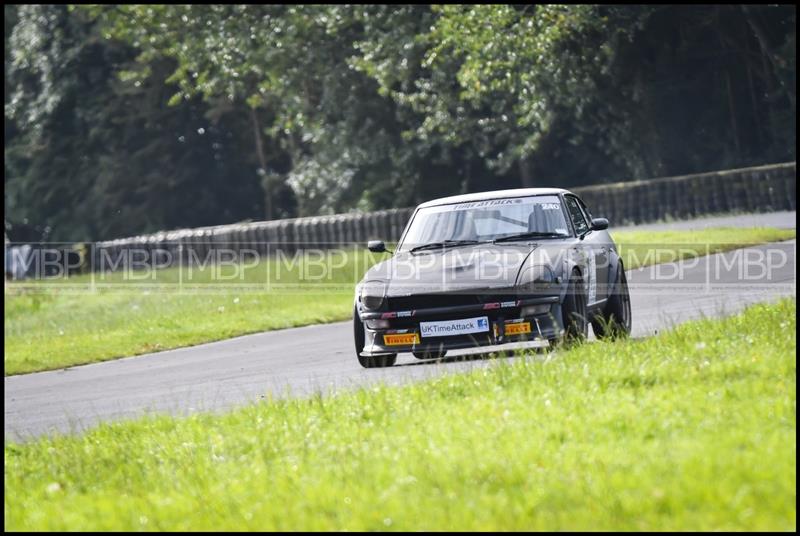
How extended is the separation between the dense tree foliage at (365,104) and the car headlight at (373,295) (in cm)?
2397

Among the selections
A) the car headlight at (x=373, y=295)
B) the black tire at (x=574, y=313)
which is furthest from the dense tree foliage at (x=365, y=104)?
the black tire at (x=574, y=313)

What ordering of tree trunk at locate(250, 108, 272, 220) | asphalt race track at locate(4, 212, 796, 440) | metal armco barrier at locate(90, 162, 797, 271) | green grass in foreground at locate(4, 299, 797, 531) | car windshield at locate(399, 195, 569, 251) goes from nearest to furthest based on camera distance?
1. green grass in foreground at locate(4, 299, 797, 531)
2. asphalt race track at locate(4, 212, 796, 440)
3. car windshield at locate(399, 195, 569, 251)
4. metal armco barrier at locate(90, 162, 797, 271)
5. tree trunk at locate(250, 108, 272, 220)

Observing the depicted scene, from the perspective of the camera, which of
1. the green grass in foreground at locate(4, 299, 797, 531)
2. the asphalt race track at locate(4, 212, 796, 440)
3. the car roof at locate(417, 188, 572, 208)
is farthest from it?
the car roof at locate(417, 188, 572, 208)

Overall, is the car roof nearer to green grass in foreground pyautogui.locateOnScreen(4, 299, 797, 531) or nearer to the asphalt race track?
the asphalt race track

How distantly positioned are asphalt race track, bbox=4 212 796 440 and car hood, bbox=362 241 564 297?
69 centimetres

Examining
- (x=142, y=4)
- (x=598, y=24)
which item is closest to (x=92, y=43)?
(x=142, y=4)

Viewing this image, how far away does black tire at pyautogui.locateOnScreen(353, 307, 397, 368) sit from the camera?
1328 cm

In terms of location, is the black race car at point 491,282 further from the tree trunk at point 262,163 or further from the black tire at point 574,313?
the tree trunk at point 262,163

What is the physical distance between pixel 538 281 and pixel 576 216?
1.99 m

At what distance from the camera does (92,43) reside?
55.6 meters

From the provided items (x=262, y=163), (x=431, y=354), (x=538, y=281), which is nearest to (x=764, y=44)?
(x=262, y=163)

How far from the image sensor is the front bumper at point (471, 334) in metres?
12.3

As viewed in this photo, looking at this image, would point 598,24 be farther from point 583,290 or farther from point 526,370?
point 526,370

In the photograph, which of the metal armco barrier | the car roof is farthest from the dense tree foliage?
the car roof
